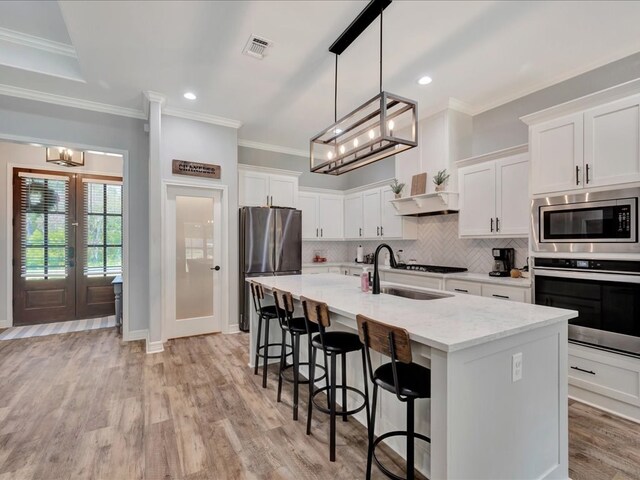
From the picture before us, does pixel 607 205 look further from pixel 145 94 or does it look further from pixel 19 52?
pixel 19 52

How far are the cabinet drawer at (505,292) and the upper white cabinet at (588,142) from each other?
0.97 meters

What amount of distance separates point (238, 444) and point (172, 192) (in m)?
3.39

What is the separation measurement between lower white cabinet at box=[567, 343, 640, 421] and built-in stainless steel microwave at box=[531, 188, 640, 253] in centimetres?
85

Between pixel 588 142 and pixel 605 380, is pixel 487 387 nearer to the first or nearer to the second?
pixel 605 380

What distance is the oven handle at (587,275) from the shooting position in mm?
2452

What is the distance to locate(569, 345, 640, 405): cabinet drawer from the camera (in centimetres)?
243

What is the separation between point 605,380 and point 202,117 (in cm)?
520

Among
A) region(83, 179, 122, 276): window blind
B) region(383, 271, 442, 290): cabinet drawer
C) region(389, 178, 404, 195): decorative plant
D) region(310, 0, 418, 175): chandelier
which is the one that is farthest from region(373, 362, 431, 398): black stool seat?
region(83, 179, 122, 276): window blind

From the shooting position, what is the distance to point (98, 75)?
345cm

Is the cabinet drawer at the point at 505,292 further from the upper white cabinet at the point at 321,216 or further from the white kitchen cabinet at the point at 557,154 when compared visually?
the upper white cabinet at the point at 321,216

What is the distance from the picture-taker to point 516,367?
1565mm

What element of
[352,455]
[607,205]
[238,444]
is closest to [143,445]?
[238,444]

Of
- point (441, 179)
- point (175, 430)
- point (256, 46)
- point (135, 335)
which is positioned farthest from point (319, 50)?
point (135, 335)

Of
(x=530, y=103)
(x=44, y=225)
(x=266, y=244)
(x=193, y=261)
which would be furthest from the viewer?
(x=44, y=225)
